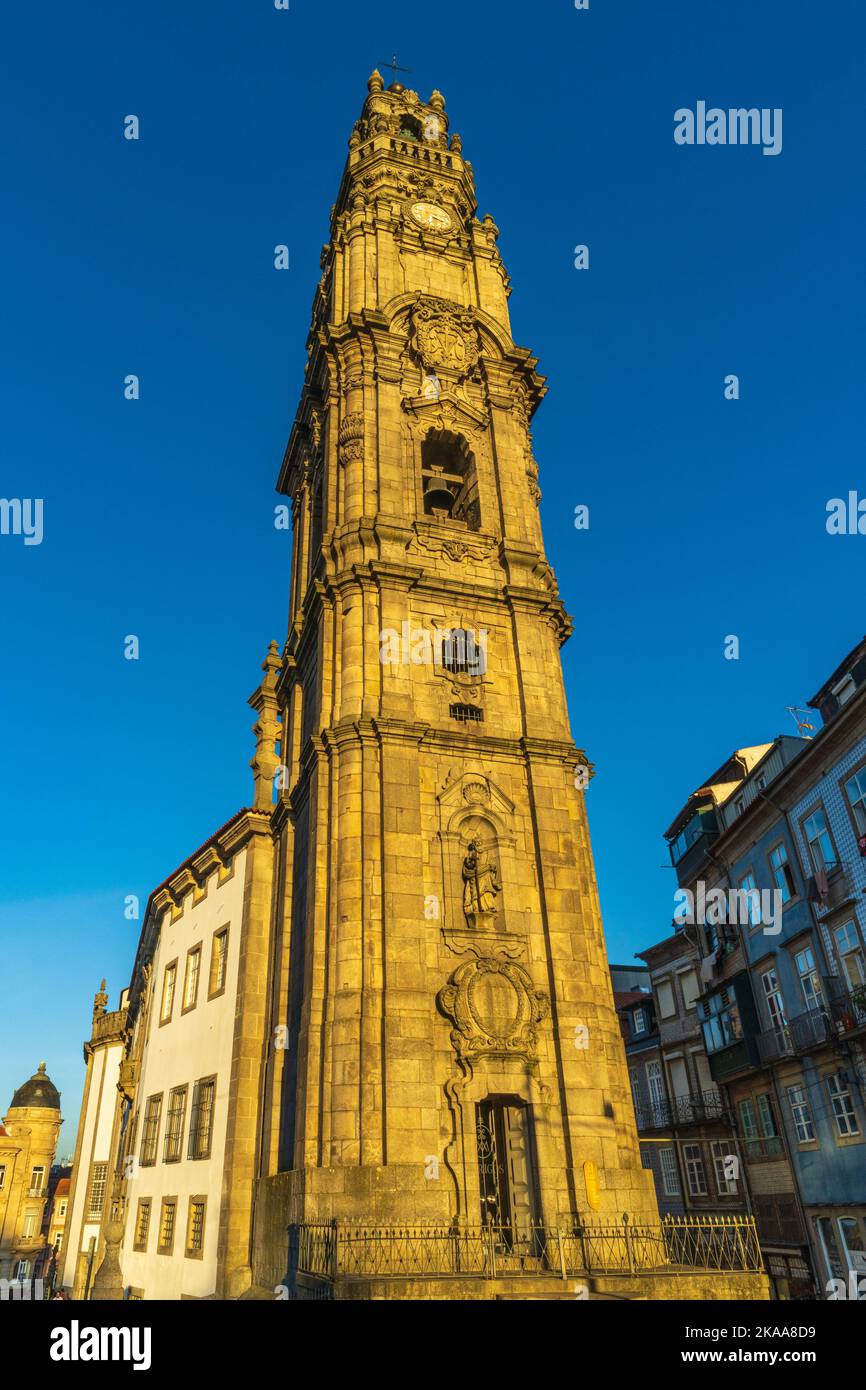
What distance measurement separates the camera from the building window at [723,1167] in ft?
120

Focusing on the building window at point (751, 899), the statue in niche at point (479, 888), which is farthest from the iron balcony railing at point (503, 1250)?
the building window at point (751, 899)

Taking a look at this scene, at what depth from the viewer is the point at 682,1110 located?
41938 millimetres

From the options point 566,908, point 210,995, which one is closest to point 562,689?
point 566,908

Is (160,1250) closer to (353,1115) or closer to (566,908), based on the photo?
(353,1115)

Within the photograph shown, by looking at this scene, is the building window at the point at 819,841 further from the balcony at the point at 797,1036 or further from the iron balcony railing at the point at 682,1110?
the iron balcony railing at the point at 682,1110

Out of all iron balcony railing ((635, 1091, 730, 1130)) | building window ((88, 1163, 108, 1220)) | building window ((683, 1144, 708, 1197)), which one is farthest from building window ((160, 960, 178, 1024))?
building window ((683, 1144, 708, 1197))

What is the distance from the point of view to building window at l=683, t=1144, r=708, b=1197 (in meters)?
39.3

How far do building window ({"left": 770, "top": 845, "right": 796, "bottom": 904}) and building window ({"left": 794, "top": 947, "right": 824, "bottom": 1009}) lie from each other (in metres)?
2.19

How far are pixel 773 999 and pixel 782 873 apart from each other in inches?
190

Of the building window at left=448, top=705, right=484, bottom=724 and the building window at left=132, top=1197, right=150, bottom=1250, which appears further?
the building window at left=132, top=1197, right=150, bottom=1250

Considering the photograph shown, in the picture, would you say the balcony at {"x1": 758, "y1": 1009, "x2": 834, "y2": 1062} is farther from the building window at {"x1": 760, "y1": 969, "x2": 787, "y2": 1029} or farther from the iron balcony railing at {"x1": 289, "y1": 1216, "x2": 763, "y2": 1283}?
the iron balcony railing at {"x1": 289, "y1": 1216, "x2": 763, "y2": 1283}
